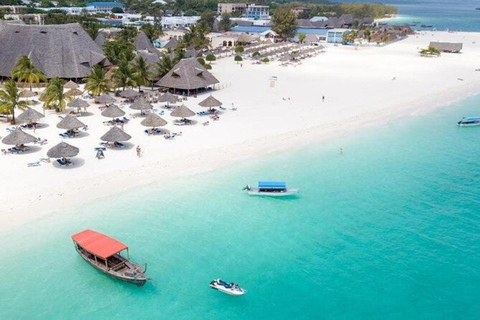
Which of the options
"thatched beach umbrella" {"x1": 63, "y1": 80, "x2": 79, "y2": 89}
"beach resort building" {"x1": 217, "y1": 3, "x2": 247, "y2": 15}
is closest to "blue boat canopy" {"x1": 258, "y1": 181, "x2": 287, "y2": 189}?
"thatched beach umbrella" {"x1": 63, "y1": 80, "x2": 79, "y2": 89}

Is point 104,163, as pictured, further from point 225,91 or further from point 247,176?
point 225,91

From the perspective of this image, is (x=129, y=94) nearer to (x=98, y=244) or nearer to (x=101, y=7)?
(x=98, y=244)

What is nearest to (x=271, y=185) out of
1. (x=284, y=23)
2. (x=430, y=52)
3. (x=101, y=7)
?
(x=430, y=52)

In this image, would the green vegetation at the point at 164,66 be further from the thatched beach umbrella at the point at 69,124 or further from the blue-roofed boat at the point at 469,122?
the blue-roofed boat at the point at 469,122

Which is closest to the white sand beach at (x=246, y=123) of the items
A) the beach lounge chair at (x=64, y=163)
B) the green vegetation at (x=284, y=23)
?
the beach lounge chair at (x=64, y=163)

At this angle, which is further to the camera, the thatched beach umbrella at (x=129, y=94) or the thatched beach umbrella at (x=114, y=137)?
the thatched beach umbrella at (x=129, y=94)
